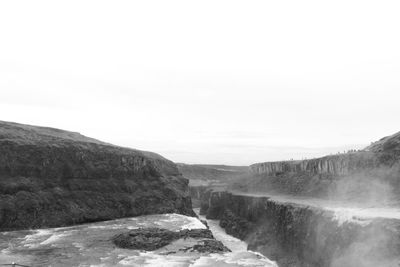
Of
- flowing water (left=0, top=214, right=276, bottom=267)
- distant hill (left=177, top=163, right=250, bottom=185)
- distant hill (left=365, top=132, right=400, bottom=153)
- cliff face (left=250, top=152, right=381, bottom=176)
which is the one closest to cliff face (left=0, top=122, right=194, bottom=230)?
flowing water (left=0, top=214, right=276, bottom=267)

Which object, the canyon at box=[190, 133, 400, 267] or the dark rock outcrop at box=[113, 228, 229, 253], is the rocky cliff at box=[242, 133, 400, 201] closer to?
the canyon at box=[190, 133, 400, 267]

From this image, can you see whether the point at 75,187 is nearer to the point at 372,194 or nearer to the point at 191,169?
the point at 372,194

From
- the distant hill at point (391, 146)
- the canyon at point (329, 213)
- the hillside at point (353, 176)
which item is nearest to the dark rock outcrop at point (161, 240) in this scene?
the canyon at point (329, 213)

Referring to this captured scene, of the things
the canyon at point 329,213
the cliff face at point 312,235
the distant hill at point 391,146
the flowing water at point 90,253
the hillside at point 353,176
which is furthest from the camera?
the distant hill at point 391,146

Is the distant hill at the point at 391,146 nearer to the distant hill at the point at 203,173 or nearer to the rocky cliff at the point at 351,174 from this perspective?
the rocky cliff at the point at 351,174

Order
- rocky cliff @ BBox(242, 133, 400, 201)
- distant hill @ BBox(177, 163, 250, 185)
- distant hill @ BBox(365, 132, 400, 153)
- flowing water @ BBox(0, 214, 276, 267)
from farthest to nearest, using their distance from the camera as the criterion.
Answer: distant hill @ BBox(177, 163, 250, 185) → distant hill @ BBox(365, 132, 400, 153) → rocky cliff @ BBox(242, 133, 400, 201) → flowing water @ BBox(0, 214, 276, 267)
